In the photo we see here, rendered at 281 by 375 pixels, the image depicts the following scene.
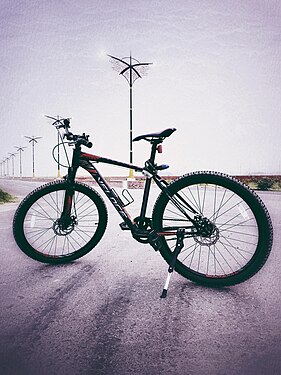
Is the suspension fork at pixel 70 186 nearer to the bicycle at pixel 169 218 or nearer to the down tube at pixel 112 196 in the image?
the bicycle at pixel 169 218

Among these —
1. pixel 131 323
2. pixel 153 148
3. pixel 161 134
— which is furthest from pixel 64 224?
pixel 131 323

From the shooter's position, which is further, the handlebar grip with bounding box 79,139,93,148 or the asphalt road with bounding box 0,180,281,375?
the handlebar grip with bounding box 79,139,93,148

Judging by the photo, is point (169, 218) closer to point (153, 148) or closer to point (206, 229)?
point (206, 229)

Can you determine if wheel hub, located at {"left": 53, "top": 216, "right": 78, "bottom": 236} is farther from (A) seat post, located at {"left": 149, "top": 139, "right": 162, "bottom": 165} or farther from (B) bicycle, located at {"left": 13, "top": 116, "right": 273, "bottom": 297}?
(A) seat post, located at {"left": 149, "top": 139, "right": 162, "bottom": 165}

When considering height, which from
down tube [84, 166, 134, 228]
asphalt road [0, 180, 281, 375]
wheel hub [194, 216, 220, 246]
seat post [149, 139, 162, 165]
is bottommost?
asphalt road [0, 180, 281, 375]

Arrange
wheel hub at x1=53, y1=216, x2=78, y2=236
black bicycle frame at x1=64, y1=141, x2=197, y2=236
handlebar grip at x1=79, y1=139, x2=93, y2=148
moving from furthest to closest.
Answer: wheel hub at x1=53, y1=216, x2=78, y2=236
handlebar grip at x1=79, y1=139, x2=93, y2=148
black bicycle frame at x1=64, y1=141, x2=197, y2=236

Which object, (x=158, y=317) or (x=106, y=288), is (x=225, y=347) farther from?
(x=106, y=288)

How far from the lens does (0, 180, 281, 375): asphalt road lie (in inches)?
56.9

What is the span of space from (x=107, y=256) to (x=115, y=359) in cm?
192

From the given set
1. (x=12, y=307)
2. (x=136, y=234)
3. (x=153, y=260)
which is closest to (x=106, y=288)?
(x=136, y=234)

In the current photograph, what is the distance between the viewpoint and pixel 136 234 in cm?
269

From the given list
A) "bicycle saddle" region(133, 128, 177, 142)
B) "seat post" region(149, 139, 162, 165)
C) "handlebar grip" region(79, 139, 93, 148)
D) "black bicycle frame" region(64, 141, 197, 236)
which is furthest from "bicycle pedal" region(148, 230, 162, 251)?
"handlebar grip" region(79, 139, 93, 148)

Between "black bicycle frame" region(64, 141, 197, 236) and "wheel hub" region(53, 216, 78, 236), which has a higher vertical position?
"black bicycle frame" region(64, 141, 197, 236)

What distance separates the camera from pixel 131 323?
1835 mm
